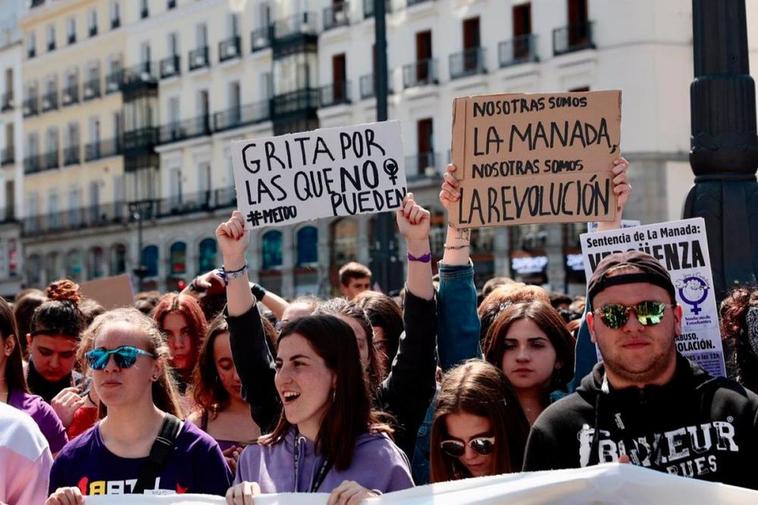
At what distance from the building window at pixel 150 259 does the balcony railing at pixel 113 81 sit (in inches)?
266

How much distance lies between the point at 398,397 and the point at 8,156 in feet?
194

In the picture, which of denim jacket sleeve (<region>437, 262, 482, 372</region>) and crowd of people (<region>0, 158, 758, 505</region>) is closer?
crowd of people (<region>0, 158, 758, 505</region>)

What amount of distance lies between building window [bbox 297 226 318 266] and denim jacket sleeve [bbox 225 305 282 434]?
39.0 m

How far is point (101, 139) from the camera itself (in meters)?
54.8

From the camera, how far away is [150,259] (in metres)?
51.0

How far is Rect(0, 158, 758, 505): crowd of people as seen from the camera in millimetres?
3633

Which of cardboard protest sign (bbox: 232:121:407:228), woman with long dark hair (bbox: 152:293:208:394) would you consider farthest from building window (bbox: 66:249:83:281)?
cardboard protest sign (bbox: 232:121:407:228)

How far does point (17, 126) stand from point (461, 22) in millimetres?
29163

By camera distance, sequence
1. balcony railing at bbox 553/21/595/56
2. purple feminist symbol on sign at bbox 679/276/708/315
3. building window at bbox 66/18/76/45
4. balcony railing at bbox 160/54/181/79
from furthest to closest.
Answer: building window at bbox 66/18/76/45
balcony railing at bbox 160/54/181/79
balcony railing at bbox 553/21/595/56
purple feminist symbol on sign at bbox 679/276/708/315

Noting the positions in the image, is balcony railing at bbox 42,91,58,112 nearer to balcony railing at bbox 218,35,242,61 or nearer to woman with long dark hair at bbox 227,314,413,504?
balcony railing at bbox 218,35,242,61

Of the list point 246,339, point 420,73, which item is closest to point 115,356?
point 246,339

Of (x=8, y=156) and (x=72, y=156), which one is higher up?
(x=8, y=156)

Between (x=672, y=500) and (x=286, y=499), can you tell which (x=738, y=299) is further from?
(x=286, y=499)

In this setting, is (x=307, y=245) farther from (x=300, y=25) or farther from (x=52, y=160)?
(x=52, y=160)
